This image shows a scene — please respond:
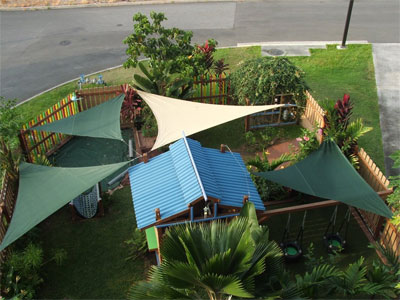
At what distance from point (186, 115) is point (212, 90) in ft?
13.5

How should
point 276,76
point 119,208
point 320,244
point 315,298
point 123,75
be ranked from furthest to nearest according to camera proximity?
point 123,75, point 276,76, point 119,208, point 320,244, point 315,298

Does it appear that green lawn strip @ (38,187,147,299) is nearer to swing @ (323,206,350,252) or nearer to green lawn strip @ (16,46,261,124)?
swing @ (323,206,350,252)

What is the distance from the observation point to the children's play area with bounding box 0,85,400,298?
908 centimetres

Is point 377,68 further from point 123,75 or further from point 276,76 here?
point 123,75

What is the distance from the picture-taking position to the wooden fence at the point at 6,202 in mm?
9867

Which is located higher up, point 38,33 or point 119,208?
point 38,33

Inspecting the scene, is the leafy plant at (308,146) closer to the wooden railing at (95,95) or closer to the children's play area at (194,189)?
the children's play area at (194,189)

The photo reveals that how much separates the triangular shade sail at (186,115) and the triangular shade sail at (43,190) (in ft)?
5.84

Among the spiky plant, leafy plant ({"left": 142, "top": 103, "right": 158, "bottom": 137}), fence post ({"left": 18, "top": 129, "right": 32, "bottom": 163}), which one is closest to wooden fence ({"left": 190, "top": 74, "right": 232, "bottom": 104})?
the spiky plant

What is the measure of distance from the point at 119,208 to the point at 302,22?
54.1ft

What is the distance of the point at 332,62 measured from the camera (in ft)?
62.6

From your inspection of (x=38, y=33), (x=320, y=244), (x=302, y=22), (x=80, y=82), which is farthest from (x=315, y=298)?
(x=38, y=33)

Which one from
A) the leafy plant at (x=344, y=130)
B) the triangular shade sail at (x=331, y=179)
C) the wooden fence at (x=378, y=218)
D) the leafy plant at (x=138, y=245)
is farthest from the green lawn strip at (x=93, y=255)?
the leafy plant at (x=344, y=130)

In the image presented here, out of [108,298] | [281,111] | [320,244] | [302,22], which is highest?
[302,22]
